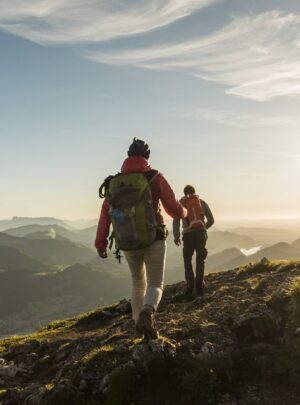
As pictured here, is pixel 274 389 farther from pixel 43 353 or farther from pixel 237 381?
pixel 43 353

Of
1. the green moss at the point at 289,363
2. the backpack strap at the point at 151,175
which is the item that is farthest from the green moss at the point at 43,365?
the green moss at the point at 289,363

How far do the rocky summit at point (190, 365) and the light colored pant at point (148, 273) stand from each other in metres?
0.80

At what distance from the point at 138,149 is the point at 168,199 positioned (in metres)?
1.26

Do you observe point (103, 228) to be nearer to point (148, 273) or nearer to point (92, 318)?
point (148, 273)

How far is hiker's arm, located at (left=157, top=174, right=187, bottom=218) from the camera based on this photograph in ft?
27.7

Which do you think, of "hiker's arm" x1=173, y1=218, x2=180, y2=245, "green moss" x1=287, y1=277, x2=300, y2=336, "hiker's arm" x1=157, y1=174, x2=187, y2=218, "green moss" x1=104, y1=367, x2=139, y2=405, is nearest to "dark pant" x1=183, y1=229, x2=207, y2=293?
"hiker's arm" x1=173, y1=218, x2=180, y2=245

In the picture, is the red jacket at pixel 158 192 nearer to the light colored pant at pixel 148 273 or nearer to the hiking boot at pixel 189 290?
the light colored pant at pixel 148 273

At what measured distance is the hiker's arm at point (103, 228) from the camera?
8.86 metres

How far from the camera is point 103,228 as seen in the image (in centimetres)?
891

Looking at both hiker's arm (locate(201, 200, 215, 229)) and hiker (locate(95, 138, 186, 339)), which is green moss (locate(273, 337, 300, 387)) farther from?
hiker's arm (locate(201, 200, 215, 229))

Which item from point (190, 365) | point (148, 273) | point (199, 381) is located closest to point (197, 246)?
point (148, 273)

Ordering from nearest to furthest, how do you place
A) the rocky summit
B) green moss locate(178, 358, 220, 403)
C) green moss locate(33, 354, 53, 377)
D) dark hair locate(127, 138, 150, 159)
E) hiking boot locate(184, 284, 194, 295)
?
green moss locate(178, 358, 220, 403)
the rocky summit
dark hair locate(127, 138, 150, 159)
green moss locate(33, 354, 53, 377)
hiking boot locate(184, 284, 194, 295)

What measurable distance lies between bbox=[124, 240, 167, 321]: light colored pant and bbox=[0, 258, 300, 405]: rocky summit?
0.80m

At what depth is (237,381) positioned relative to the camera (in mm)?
7367
